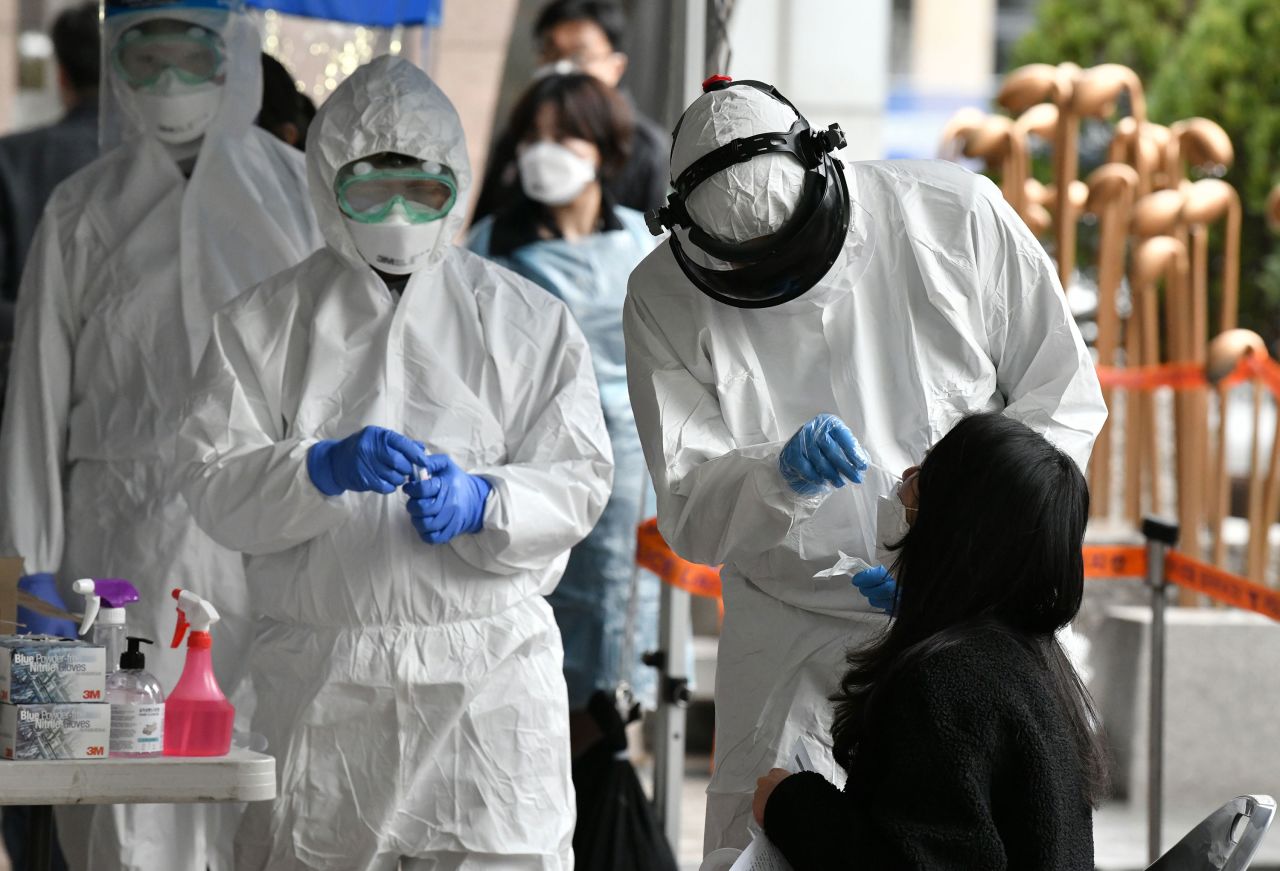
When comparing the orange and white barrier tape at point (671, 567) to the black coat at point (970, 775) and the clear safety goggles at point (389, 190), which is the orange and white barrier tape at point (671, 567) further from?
the black coat at point (970, 775)

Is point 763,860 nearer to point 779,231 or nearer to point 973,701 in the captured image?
point 973,701

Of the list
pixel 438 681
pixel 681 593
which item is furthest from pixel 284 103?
pixel 438 681

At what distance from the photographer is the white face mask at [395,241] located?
10.3 feet

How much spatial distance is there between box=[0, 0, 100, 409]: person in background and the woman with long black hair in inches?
153

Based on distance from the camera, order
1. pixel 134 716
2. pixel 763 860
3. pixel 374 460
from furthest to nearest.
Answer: pixel 374 460 < pixel 134 716 < pixel 763 860

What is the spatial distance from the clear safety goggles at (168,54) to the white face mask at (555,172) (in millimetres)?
1441

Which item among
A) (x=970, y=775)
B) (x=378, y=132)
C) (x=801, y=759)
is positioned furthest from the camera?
(x=378, y=132)

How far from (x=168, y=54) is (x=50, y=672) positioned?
5.81 ft

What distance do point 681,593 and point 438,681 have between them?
49.1 inches

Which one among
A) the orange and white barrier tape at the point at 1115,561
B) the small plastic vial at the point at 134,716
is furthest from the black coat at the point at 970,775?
the orange and white barrier tape at the point at 1115,561

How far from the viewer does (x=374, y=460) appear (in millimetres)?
2879

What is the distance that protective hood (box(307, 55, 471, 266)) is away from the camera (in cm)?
317

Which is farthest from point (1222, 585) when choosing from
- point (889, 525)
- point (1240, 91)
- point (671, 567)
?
point (1240, 91)

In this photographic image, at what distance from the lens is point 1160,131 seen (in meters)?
6.71
